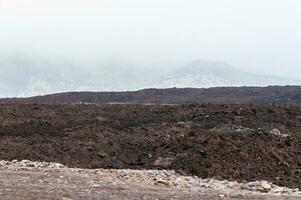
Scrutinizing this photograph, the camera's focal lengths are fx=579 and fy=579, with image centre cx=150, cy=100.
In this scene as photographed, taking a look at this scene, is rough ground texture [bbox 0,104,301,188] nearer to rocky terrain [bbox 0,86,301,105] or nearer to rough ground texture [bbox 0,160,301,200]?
rough ground texture [bbox 0,160,301,200]

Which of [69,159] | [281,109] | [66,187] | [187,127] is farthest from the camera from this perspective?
[281,109]

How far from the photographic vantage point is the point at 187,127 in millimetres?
29078

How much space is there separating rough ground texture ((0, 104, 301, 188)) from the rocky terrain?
39.7 m

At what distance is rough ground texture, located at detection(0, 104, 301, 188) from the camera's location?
2003 cm

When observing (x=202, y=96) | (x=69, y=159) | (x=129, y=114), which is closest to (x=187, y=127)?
(x=129, y=114)

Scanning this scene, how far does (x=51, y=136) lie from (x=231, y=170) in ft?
35.4

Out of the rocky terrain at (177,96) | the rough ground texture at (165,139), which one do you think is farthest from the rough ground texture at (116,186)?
the rocky terrain at (177,96)

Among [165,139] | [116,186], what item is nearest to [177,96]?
[165,139]

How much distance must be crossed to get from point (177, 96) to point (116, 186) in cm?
6947

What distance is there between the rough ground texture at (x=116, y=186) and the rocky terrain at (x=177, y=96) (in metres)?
54.5

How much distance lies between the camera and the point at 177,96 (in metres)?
85.4

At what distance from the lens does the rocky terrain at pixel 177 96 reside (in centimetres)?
7586

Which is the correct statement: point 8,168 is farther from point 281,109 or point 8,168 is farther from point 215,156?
point 281,109

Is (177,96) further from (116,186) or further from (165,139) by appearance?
(116,186)
